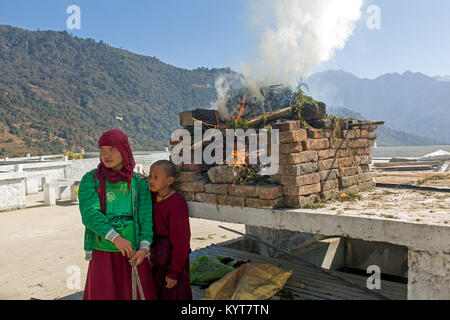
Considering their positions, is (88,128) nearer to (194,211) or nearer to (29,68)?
(29,68)

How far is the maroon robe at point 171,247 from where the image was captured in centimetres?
262

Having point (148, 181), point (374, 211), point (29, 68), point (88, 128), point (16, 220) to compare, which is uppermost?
point (29, 68)

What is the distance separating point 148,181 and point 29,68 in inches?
3954

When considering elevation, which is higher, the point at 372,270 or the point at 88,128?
the point at 88,128

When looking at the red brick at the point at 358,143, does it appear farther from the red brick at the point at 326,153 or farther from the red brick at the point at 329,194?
the red brick at the point at 329,194

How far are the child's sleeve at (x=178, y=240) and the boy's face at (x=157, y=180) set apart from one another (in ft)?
0.67

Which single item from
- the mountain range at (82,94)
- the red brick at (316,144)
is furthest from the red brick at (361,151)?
the mountain range at (82,94)

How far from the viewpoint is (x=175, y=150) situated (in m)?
3.66

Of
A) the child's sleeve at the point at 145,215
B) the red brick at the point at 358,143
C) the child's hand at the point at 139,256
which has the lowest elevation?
the child's hand at the point at 139,256

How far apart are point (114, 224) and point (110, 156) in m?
0.50

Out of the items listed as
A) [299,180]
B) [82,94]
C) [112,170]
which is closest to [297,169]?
[299,180]

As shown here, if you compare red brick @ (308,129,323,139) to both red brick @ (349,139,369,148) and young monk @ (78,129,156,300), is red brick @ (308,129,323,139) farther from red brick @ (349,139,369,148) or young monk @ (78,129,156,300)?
young monk @ (78,129,156,300)

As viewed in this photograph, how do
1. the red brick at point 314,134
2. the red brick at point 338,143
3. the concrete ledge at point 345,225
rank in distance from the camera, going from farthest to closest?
the red brick at point 338,143 < the red brick at point 314,134 < the concrete ledge at point 345,225

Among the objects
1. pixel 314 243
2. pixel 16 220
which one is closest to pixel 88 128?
pixel 16 220
